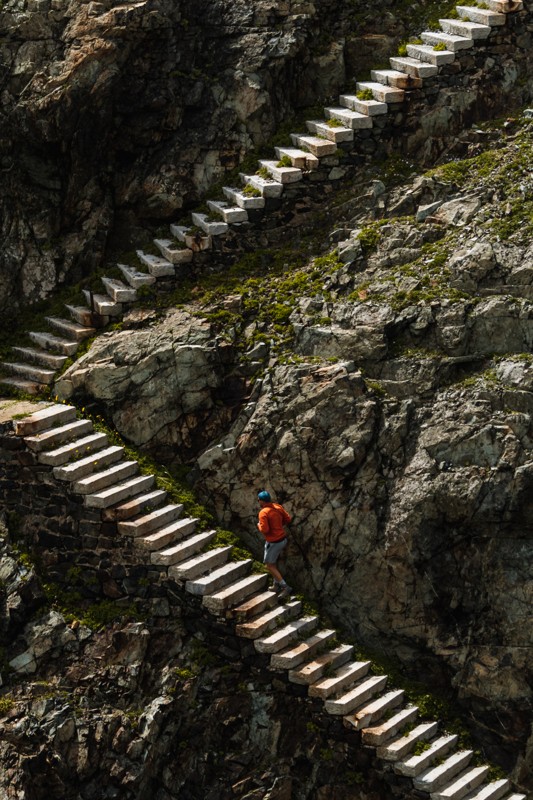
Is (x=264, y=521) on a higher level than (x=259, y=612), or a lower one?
higher

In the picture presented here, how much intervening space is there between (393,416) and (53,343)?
517 centimetres

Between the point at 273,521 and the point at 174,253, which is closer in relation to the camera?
the point at 273,521

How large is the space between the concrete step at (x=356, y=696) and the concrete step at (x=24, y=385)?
5947mm

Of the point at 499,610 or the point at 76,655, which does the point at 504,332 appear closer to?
the point at 499,610

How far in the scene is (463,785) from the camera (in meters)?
14.9

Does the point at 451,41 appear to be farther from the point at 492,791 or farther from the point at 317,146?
the point at 492,791

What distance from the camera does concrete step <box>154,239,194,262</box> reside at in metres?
18.6

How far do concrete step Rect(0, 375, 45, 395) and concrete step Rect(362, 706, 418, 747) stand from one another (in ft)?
21.2

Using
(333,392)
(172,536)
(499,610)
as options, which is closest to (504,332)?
(333,392)

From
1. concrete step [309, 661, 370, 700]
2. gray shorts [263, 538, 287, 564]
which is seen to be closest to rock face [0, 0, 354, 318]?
gray shorts [263, 538, 287, 564]

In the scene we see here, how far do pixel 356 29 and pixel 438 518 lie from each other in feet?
28.4

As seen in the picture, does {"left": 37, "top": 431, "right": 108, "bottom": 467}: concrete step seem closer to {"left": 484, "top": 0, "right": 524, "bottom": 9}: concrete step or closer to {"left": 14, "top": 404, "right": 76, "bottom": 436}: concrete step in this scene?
{"left": 14, "top": 404, "right": 76, "bottom": 436}: concrete step

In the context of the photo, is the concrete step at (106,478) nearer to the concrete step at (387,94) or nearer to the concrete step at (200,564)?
the concrete step at (200,564)

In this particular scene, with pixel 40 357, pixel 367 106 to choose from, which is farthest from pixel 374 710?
pixel 367 106
